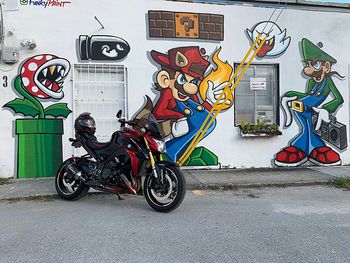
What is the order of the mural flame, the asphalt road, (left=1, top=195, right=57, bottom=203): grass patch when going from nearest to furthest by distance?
the asphalt road, (left=1, top=195, right=57, bottom=203): grass patch, the mural flame

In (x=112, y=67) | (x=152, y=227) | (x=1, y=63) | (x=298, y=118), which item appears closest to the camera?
(x=152, y=227)

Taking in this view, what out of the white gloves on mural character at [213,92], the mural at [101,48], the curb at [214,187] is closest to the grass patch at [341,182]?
the curb at [214,187]

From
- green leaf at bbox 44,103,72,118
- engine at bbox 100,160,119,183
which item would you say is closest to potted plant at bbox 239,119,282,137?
engine at bbox 100,160,119,183

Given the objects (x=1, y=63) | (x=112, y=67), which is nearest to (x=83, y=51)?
(x=112, y=67)

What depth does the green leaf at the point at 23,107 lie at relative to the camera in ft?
24.7

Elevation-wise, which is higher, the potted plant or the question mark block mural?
the question mark block mural

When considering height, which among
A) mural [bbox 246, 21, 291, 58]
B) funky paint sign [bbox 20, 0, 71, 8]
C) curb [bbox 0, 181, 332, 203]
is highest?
funky paint sign [bbox 20, 0, 71, 8]

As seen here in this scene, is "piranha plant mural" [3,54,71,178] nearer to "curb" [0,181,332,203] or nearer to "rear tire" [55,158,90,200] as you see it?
"curb" [0,181,332,203]

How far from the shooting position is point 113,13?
7.93 meters

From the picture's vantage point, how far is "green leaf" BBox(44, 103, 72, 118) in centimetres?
767

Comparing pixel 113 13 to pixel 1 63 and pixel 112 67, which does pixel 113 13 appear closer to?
pixel 112 67

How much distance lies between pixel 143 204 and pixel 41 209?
1.61 metres

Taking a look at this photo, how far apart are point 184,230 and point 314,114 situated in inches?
233

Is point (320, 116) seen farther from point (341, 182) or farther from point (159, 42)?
point (159, 42)
